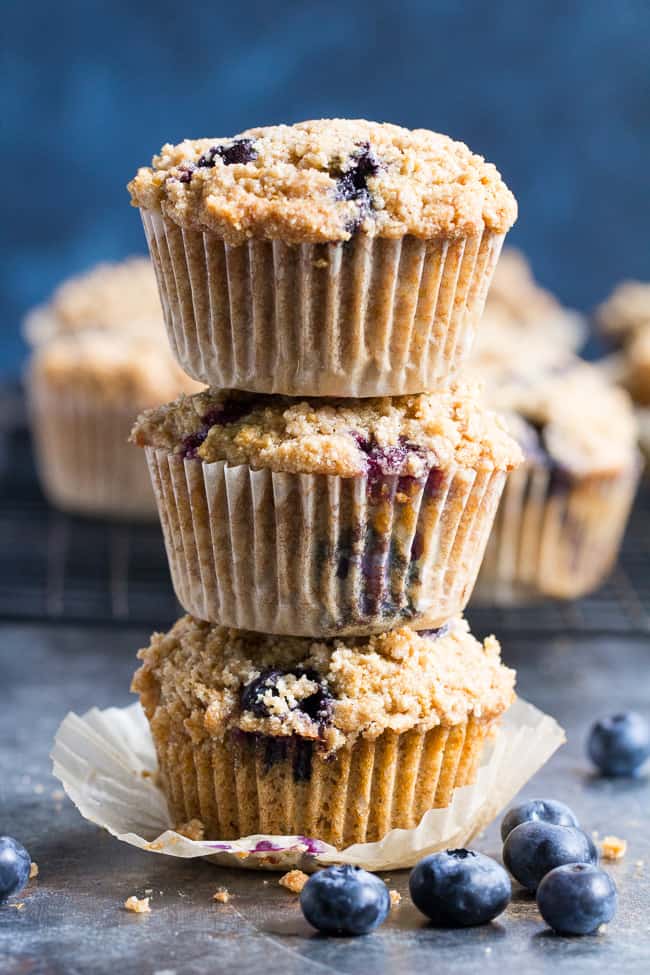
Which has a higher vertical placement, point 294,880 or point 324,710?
point 324,710

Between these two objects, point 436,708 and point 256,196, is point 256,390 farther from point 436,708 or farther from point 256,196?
point 436,708

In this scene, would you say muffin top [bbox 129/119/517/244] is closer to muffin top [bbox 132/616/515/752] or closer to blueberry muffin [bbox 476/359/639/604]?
muffin top [bbox 132/616/515/752]

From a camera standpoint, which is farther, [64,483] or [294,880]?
[64,483]

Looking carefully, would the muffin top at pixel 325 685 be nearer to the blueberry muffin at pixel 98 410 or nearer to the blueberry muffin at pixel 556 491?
the blueberry muffin at pixel 556 491

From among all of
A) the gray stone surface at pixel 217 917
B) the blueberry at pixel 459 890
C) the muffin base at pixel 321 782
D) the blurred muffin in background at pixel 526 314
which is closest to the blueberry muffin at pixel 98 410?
the blurred muffin in background at pixel 526 314

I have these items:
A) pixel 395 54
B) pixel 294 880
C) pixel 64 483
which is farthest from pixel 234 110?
pixel 294 880

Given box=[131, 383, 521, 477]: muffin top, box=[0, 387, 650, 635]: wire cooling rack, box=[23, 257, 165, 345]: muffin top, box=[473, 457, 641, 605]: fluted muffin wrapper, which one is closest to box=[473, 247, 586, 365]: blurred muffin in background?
box=[0, 387, 650, 635]: wire cooling rack

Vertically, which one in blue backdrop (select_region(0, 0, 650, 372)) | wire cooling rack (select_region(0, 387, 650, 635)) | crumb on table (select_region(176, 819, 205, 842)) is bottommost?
wire cooling rack (select_region(0, 387, 650, 635))
